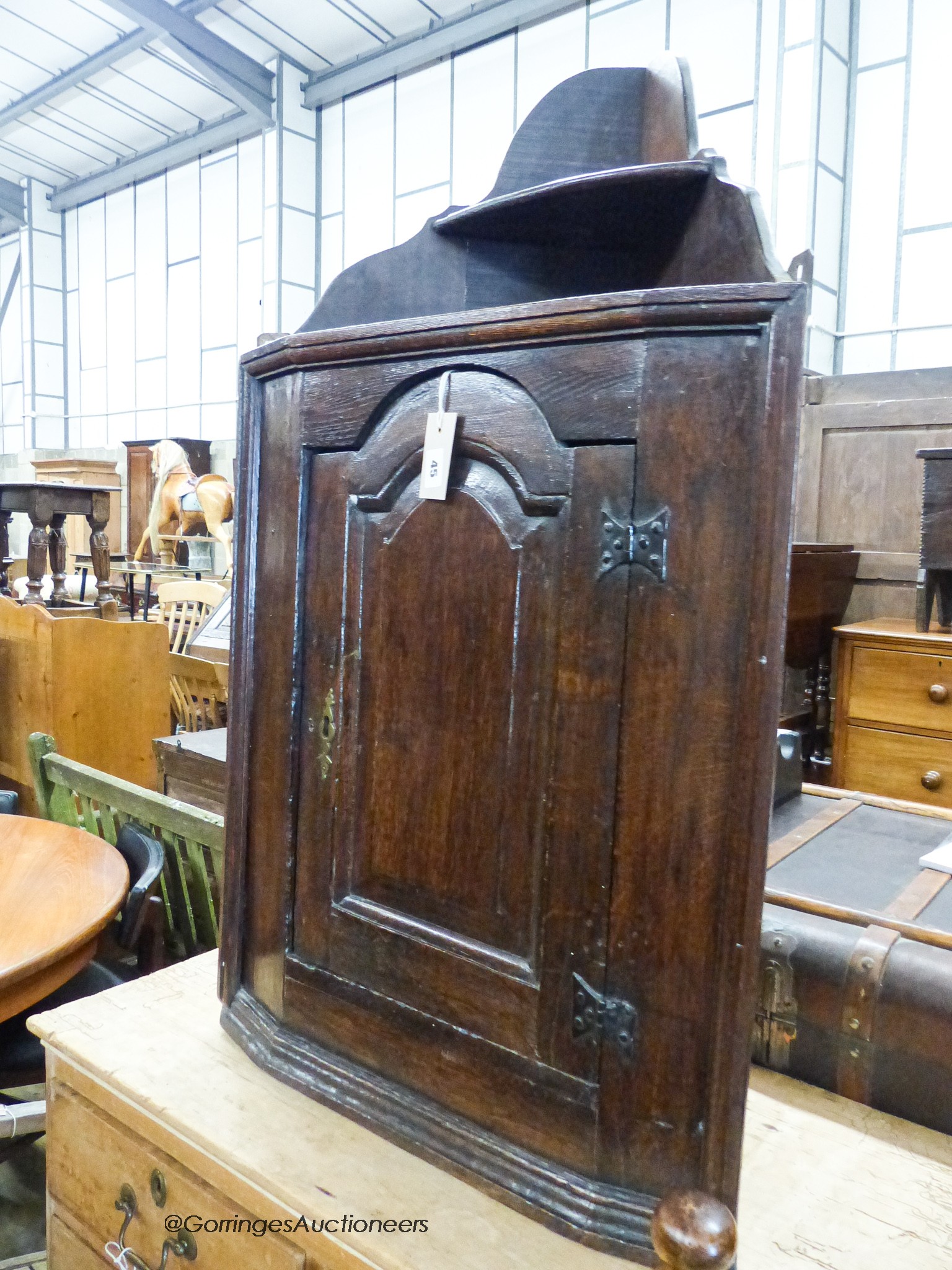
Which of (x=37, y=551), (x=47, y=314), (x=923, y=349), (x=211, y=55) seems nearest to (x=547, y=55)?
(x=211, y=55)

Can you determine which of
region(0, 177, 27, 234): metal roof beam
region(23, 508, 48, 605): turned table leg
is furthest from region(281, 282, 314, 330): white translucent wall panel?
Answer: region(0, 177, 27, 234): metal roof beam

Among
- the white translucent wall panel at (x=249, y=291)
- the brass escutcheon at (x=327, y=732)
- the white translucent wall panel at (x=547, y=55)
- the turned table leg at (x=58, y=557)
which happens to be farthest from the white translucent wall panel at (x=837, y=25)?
the white translucent wall panel at (x=249, y=291)

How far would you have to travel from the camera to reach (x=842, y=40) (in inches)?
184

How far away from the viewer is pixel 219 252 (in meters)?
9.01

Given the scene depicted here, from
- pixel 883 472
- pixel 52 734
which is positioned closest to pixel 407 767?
pixel 52 734

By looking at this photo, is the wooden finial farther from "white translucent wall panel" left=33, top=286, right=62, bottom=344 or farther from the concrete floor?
"white translucent wall panel" left=33, top=286, right=62, bottom=344

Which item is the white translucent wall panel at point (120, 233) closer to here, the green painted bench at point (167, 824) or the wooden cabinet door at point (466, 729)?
the green painted bench at point (167, 824)

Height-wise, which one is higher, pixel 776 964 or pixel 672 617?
pixel 672 617

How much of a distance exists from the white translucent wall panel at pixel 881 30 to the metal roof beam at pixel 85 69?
4.90m

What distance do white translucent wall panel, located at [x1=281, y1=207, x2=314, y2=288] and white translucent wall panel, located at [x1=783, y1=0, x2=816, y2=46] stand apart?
14.5 feet

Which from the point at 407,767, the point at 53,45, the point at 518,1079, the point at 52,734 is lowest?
the point at 52,734

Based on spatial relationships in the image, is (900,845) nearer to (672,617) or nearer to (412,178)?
(672,617)

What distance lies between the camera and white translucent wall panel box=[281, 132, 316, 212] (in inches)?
299

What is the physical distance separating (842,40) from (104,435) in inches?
348
